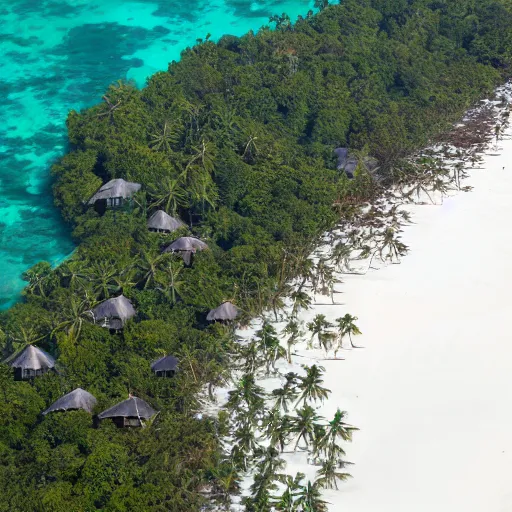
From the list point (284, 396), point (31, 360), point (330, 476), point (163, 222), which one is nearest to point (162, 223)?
point (163, 222)

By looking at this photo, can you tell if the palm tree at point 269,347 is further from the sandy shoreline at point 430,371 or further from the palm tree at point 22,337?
the palm tree at point 22,337

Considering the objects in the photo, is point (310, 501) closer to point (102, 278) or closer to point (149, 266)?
point (102, 278)

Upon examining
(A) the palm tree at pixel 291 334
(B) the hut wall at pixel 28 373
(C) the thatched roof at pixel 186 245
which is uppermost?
(C) the thatched roof at pixel 186 245

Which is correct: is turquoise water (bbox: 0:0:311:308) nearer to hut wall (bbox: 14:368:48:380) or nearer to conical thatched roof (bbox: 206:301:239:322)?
hut wall (bbox: 14:368:48:380)

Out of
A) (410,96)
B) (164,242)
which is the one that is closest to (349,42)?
(410,96)

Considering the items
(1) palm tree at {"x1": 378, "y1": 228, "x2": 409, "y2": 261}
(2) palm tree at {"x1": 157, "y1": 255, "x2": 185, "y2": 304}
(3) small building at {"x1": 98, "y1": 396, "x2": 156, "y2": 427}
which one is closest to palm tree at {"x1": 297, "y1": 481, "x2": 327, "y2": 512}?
(3) small building at {"x1": 98, "y1": 396, "x2": 156, "y2": 427}

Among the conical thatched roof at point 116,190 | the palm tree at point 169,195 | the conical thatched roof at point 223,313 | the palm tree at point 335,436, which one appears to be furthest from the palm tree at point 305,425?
the conical thatched roof at point 116,190
